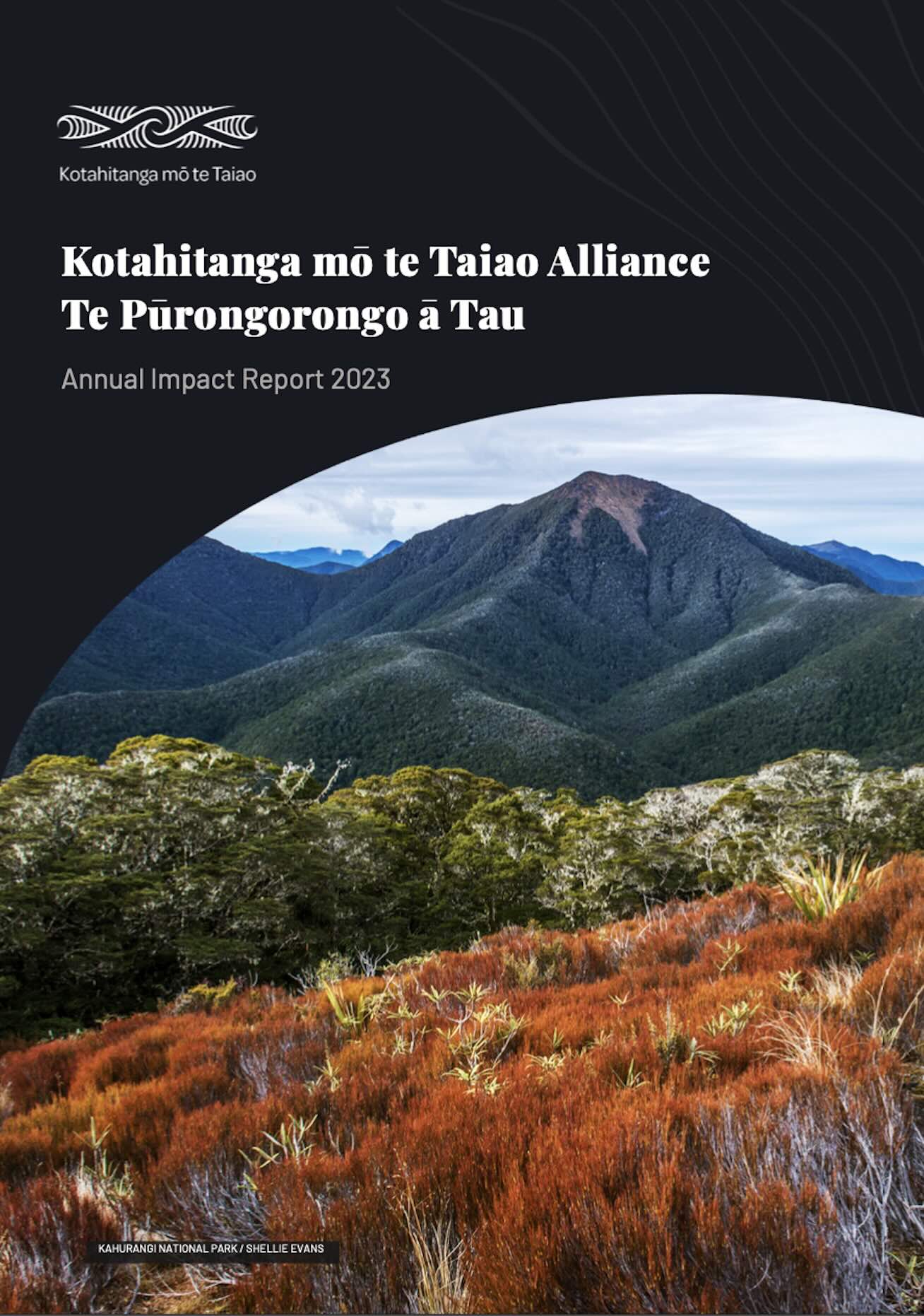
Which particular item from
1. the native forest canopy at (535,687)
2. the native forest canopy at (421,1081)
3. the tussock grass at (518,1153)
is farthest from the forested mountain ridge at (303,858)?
the native forest canopy at (535,687)

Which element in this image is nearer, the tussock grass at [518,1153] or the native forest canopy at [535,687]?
the tussock grass at [518,1153]

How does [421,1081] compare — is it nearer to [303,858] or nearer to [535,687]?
[303,858]

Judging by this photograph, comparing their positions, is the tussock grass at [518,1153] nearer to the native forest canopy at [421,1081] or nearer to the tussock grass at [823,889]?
the native forest canopy at [421,1081]

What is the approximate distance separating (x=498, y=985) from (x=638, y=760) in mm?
74585

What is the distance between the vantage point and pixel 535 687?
120 meters

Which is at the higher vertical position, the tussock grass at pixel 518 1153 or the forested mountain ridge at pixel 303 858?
the tussock grass at pixel 518 1153

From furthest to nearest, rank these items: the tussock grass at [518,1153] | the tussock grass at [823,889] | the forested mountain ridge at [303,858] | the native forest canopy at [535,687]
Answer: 1. the native forest canopy at [535,687]
2. the forested mountain ridge at [303,858]
3. the tussock grass at [823,889]
4. the tussock grass at [518,1153]

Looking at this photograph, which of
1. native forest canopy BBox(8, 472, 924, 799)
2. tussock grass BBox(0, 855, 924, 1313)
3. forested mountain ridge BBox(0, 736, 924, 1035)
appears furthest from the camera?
native forest canopy BBox(8, 472, 924, 799)

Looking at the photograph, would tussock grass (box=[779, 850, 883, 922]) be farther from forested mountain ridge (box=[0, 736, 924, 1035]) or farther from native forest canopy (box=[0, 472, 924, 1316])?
forested mountain ridge (box=[0, 736, 924, 1035])

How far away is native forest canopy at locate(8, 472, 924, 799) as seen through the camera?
7156 centimetres

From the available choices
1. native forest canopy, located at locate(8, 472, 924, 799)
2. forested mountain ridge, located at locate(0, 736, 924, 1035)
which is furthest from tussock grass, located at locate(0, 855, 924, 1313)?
native forest canopy, located at locate(8, 472, 924, 799)

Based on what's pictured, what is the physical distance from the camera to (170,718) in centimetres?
8231

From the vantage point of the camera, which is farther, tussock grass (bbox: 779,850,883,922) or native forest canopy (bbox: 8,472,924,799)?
native forest canopy (bbox: 8,472,924,799)

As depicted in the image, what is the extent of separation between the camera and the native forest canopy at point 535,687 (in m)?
71.6
